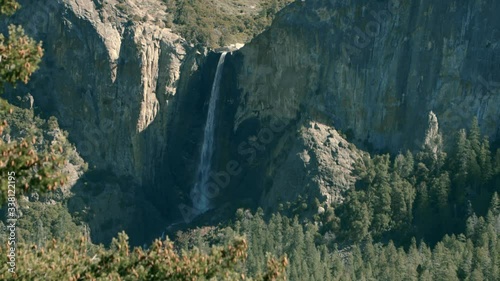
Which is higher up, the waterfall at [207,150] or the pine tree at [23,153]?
the waterfall at [207,150]

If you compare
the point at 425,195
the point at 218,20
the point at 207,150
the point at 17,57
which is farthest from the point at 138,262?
the point at 218,20

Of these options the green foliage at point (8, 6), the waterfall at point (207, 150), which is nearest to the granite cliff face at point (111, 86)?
the waterfall at point (207, 150)

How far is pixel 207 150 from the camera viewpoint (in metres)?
106

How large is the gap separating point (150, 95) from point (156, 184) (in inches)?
259

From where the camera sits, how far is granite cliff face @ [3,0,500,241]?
93000 millimetres

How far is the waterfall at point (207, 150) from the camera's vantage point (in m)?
105

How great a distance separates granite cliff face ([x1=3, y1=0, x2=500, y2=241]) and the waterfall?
0.57 m

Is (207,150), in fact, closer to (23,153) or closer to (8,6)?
(8,6)

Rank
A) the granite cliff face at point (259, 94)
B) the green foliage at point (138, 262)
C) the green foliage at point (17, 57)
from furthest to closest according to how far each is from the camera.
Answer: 1. the granite cliff face at point (259, 94)
2. the green foliage at point (138, 262)
3. the green foliage at point (17, 57)

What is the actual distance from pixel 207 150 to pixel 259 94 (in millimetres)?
5971

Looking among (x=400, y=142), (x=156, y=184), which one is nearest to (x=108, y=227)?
(x=156, y=184)

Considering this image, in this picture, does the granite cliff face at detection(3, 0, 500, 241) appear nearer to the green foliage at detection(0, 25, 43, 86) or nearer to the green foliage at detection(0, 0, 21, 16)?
the green foliage at detection(0, 0, 21, 16)

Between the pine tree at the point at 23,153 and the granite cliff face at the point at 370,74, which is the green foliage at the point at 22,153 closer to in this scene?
the pine tree at the point at 23,153

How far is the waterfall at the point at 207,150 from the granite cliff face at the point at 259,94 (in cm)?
57
